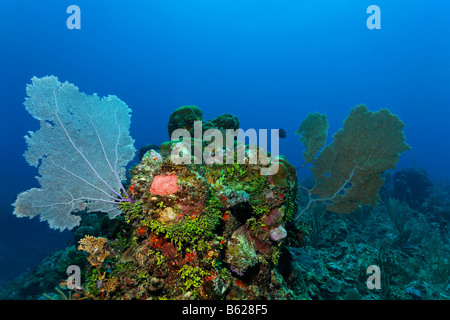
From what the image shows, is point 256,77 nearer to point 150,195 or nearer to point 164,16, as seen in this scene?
point 164,16

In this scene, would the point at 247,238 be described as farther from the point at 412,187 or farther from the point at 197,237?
the point at 412,187

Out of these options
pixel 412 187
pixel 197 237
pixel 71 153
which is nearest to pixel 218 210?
pixel 197 237

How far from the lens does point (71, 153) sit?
4684 mm

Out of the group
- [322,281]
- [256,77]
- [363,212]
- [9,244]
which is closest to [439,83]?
[256,77]

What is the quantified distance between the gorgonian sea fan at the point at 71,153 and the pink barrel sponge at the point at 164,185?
60.3 inches

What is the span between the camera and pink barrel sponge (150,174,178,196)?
3.08m

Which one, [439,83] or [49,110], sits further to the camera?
[439,83]

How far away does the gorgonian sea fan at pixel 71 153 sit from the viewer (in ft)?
14.7

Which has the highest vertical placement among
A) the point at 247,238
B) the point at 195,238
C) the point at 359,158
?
the point at 359,158

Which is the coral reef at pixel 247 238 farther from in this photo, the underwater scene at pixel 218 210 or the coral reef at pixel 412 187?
the coral reef at pixel 412 187

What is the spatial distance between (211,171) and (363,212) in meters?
11.6

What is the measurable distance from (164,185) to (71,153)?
10.2 feet

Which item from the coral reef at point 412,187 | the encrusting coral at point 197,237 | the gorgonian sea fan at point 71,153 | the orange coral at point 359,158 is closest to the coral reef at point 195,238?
the encrusting coral at point 197,237
